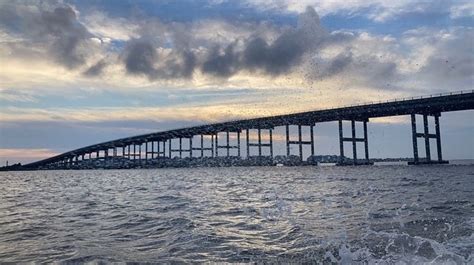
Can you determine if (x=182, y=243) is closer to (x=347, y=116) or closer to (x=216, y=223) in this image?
(x=216, y=223)

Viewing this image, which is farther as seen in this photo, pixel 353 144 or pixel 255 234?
pixel 353 144

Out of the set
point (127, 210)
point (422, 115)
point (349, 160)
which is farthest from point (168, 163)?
point (127, 210)

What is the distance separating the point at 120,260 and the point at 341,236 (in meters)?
4.40

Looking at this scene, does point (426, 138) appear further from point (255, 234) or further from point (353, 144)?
point (255, 234)

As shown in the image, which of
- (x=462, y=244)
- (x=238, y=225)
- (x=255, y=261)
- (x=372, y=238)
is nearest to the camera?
(x=255, y=261)

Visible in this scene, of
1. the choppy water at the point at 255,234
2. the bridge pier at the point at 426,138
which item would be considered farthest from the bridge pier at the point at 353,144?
the choppy water at the point at 255,234

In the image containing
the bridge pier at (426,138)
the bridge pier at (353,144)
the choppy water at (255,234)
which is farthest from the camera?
the bridge pier at (353,144)

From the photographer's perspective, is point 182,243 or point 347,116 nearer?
point 182,243

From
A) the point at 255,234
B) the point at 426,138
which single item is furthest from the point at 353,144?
the point at 255,234

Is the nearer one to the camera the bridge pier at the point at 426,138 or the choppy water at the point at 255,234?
the choppy water at the point at 255,234

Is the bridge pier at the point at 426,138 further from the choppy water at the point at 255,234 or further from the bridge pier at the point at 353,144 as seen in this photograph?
the choppy water at the point at 255,234

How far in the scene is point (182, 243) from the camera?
866 cm

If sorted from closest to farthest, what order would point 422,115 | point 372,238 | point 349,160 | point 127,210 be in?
point 372,238
point 127,210
point 422,115
point 349,160

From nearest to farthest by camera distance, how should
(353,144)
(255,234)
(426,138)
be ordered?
1. (255,234)
2. (426,138)
3. (353,144)
